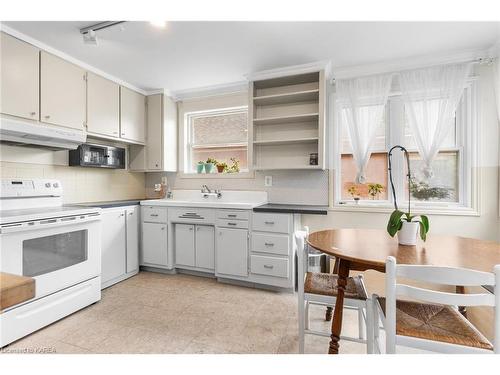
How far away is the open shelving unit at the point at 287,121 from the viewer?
2.90 m

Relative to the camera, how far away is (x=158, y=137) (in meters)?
3.58

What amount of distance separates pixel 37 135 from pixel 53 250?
3.24 feet

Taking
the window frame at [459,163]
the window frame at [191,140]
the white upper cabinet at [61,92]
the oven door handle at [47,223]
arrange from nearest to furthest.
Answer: the oven door handle at [47,223]
the white upper cabinet at [61,92]
the window frame at [459,163]
the window frame at [191,140]

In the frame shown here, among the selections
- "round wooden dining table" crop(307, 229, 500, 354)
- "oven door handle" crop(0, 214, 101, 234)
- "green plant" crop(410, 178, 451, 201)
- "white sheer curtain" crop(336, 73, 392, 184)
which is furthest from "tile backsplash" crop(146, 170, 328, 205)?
"oven door handle" crop(0, 214, 101, 234)

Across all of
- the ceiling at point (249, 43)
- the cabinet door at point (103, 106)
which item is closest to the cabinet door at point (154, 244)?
the cabinet door at point (103, 106)

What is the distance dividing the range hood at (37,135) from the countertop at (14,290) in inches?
76.9

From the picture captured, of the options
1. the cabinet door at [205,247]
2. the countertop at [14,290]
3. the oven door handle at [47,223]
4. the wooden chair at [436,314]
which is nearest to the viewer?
the countertop at [14,290]

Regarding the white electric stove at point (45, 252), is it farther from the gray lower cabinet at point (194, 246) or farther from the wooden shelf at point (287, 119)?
the wooden shelf at point (287, 119)

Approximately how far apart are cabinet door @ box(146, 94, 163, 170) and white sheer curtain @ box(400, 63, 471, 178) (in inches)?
118

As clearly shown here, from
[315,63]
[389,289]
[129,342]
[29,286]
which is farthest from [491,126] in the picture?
[129,342]

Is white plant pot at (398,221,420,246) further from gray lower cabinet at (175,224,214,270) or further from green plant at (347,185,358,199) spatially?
gray lower cabinet at (175,224,214,270)

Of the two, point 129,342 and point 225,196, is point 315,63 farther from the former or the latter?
point 129,342

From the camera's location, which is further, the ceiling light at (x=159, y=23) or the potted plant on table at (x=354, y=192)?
the potted plant on table at (x=354, y=192)
